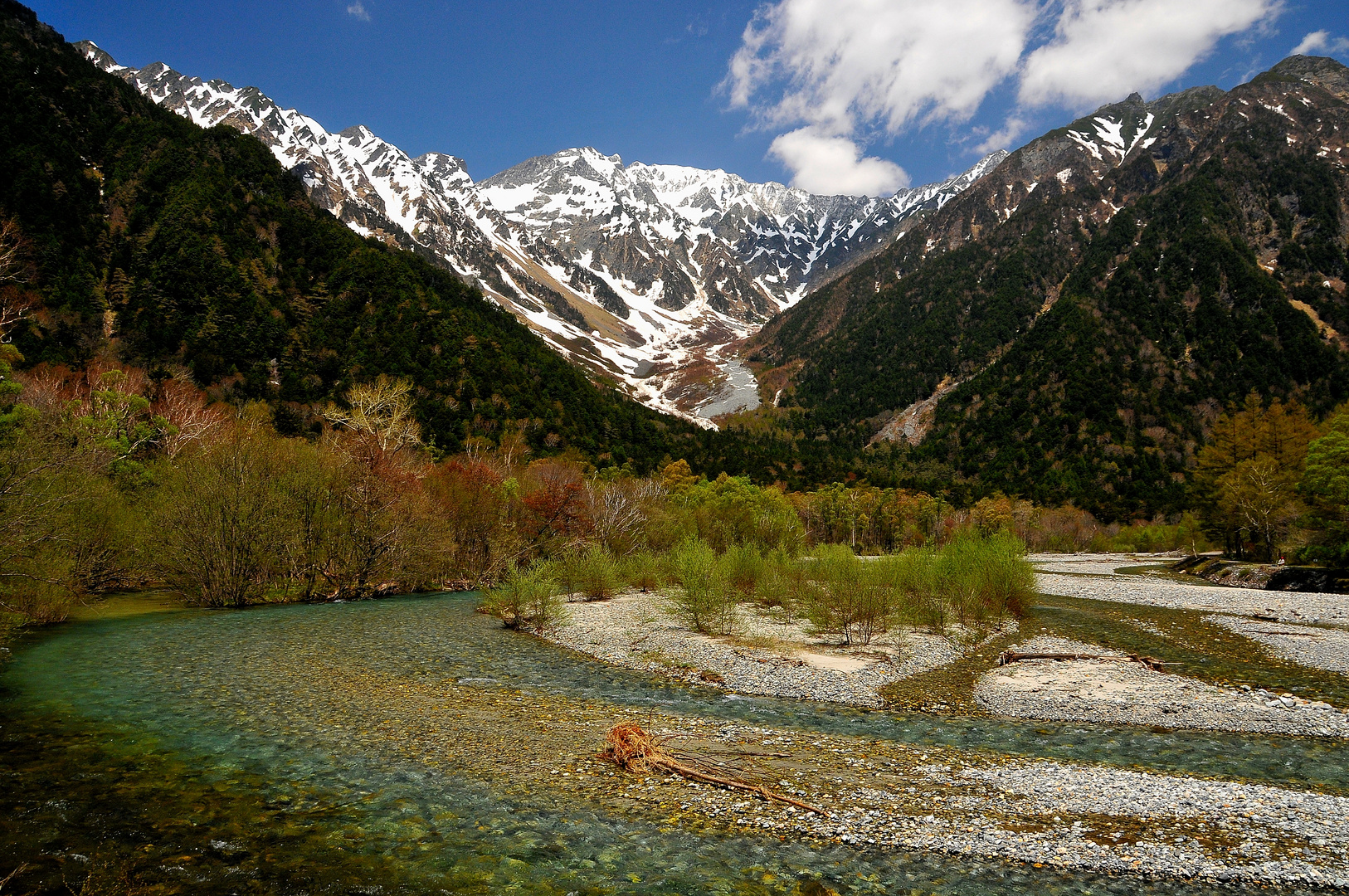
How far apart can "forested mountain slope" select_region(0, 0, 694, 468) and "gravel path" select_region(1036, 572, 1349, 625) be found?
68.9m

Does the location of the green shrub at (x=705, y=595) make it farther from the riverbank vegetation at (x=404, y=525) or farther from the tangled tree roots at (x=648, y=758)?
the tangled tree roots at (x=648, y=758)

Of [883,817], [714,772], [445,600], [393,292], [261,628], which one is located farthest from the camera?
[393,292]

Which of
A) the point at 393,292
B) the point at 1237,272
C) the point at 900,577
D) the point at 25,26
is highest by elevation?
the point at 25,26

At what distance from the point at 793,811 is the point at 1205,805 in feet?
20.0

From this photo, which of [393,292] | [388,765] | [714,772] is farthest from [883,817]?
[393,292]

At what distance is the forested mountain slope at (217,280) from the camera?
75750 millimetres

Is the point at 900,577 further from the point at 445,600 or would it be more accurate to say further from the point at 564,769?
the point at 445,600

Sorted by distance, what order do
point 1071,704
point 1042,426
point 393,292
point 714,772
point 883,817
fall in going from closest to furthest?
point 883,817, point 714,772, point 1071,704, point 393,292, point 1042,426

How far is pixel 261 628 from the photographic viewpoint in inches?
942

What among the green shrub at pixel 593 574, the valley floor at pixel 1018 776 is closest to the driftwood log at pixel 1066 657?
the valley floor at pixel 1018 776

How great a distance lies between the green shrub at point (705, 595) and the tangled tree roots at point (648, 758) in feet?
39.1

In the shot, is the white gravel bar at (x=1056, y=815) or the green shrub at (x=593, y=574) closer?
the white gravel bar at (x=1056, y=815)

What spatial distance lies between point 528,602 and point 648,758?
16918 mm

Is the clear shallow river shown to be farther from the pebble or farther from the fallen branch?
the pebble
